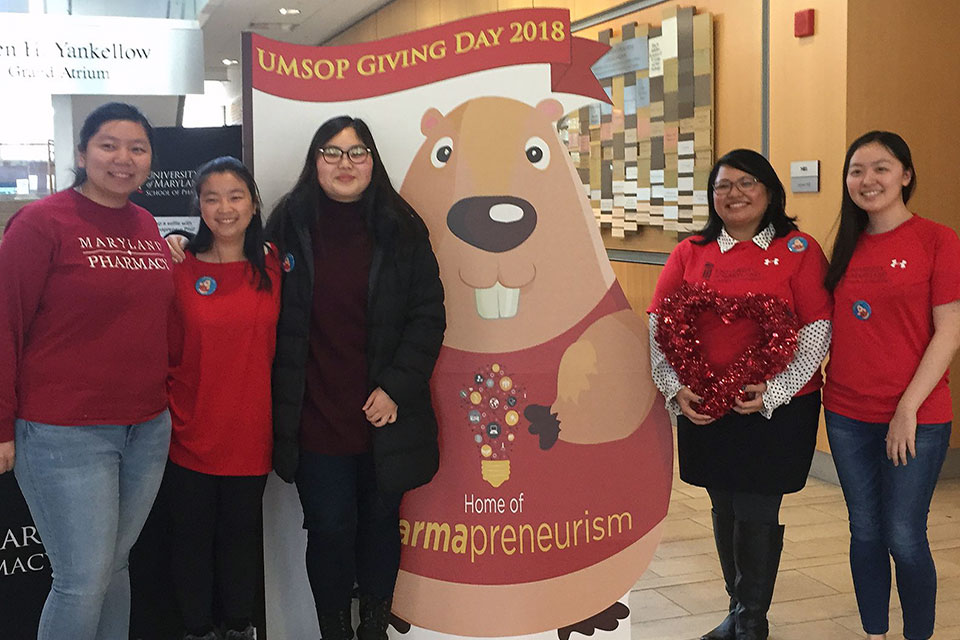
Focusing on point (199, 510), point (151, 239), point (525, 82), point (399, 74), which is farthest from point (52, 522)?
point (525, 82)

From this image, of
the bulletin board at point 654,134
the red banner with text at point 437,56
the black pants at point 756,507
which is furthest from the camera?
the bulletin board at point 654,134

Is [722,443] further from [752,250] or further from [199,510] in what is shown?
[199,510]

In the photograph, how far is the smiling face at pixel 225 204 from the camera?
213 centimetres

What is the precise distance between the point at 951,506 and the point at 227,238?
332 cm

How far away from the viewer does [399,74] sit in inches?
92.9

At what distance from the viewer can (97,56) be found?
169 inches

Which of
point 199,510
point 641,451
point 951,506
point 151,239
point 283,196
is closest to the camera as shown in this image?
point 151,239

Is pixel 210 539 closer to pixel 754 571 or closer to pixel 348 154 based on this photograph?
pixel 348 154

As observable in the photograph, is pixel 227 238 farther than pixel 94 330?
Yes

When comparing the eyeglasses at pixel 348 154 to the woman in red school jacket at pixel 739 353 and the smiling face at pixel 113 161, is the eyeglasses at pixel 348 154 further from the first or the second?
the woman in red school jacket at pixel 739 353

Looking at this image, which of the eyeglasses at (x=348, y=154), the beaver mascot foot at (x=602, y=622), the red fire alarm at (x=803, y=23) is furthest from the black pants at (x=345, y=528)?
the red fire alarm at (x=803, y=23)

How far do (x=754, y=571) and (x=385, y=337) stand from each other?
117 cm

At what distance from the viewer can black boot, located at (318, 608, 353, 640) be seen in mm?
2258

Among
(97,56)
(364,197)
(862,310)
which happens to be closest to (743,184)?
(862,310)
